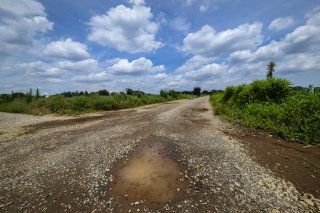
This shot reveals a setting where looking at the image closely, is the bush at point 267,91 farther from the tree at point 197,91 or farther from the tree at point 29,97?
the tree at point 197,91

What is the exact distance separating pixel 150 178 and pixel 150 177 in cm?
5

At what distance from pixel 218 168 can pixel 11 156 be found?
587 cm

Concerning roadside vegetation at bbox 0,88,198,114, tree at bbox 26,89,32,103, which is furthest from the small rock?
tree at bbox 26,89,32,103

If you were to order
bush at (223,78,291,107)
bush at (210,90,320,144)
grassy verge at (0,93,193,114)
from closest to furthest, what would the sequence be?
1. bush at (210,90,320,144)
2. bush at (223,78,291,107)
3. grassy verge at (0,93,193,114)

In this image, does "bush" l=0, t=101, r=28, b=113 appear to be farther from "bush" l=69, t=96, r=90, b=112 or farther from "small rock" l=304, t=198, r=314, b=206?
"small rock" l=304, t=198, r=314, b=206

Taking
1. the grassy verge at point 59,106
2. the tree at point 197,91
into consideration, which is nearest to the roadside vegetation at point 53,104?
the grassy verge at point 59,106

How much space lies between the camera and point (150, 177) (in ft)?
14.7

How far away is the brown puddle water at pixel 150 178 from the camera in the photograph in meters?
3.78

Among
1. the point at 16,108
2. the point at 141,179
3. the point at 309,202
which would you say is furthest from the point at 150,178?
the point at 16,108

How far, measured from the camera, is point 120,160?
5320mm

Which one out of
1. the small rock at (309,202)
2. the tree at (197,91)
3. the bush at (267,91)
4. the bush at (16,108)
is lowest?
the small rock at (309,202)

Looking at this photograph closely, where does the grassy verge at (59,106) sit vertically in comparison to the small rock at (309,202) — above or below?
above

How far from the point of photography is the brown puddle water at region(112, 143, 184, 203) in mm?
3777

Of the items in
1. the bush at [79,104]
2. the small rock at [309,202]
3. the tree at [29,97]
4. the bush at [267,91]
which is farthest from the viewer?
the tree at [29,97]
